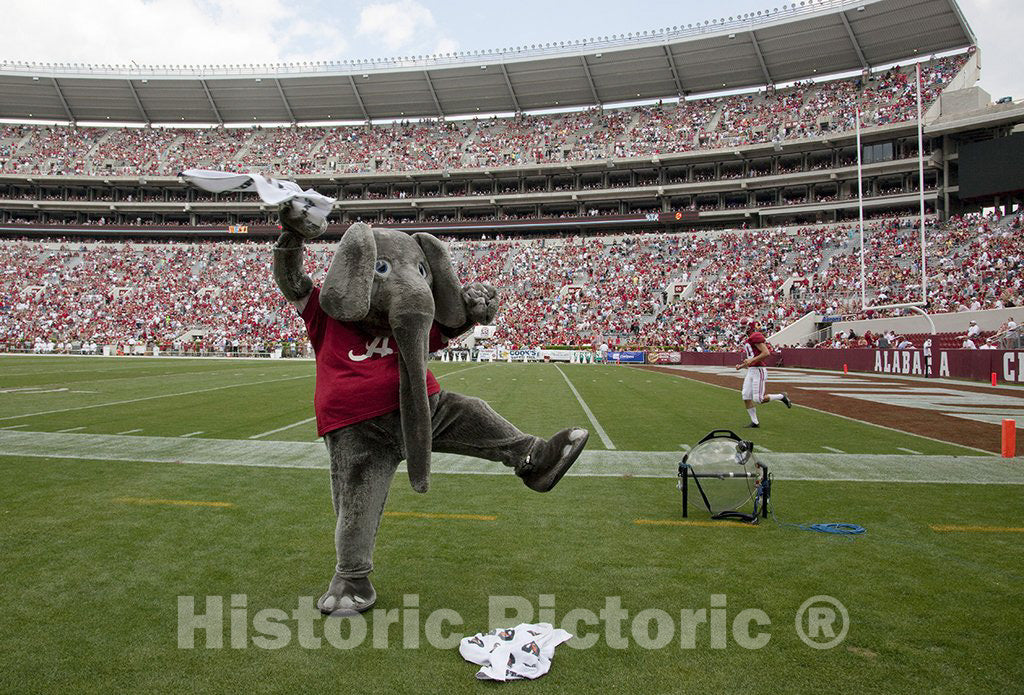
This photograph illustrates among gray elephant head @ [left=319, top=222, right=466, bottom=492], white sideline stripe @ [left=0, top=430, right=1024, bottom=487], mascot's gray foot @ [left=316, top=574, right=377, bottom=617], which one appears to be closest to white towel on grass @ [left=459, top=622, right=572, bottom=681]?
mascot's gray foot @ [left=316, top=574, right=377, bottom=617]

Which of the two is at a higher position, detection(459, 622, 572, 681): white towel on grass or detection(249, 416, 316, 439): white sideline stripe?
detection(249, 416, 316, 439): white sideline stripe

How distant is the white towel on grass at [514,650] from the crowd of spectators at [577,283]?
33495 mm

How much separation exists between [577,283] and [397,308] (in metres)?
48.2

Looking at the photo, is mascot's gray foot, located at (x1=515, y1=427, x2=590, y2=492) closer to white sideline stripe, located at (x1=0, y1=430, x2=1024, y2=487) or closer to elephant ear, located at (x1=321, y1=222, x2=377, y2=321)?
elephant ear, located at (x1=321, y1=222, x2=377, y2=321)

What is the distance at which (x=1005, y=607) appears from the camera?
11.3ft

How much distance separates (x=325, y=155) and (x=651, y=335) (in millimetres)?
38026

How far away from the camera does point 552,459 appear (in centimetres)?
382

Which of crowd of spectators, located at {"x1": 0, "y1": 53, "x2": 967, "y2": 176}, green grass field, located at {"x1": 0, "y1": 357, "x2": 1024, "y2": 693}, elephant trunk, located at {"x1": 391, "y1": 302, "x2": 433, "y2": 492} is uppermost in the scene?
crowd of spectators, located at {"x1": 0, "y1": 53, "x2": 967, "y2": 176}

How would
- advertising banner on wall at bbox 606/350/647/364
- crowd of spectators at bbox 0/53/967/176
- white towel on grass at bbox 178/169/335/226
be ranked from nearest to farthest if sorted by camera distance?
1. white towel on grass at bbox 178/169/335/226
2. advertising banner on wall at bbox 606/350/647/364
3. crowd of spectators at bbox 0/53/967/176

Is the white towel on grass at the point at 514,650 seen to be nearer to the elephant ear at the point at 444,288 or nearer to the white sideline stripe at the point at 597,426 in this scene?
the elephant ear at the point at 444,288

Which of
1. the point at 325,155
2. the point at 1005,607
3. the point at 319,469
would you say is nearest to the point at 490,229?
the point at 325,155

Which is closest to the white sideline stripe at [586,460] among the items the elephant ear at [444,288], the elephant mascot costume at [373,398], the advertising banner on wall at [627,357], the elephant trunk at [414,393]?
the elephant mascot costume at [373,398]

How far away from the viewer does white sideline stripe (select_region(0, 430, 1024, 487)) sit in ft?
23.5

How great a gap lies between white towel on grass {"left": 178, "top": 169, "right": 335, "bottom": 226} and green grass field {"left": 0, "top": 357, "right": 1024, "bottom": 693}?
6.67 feet
